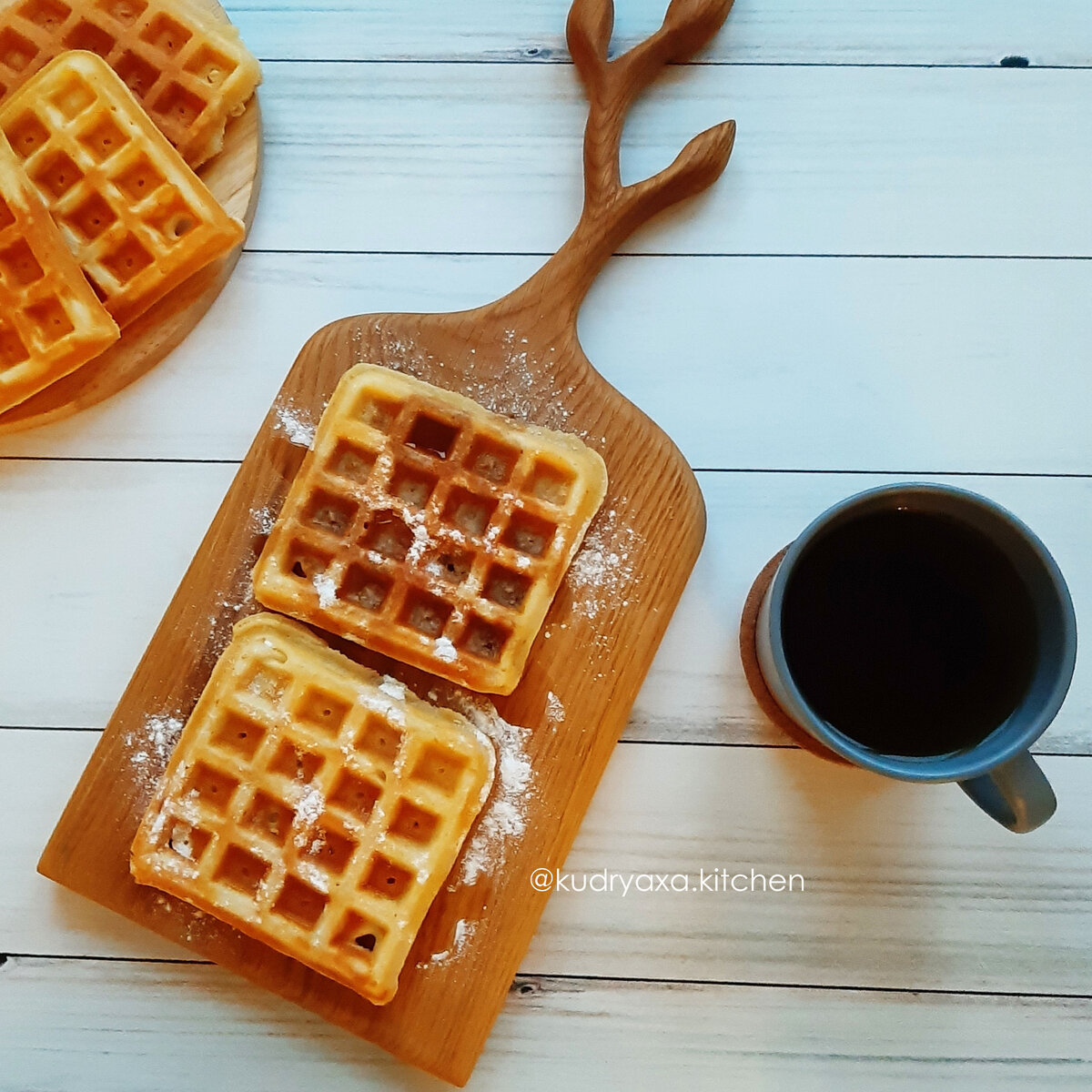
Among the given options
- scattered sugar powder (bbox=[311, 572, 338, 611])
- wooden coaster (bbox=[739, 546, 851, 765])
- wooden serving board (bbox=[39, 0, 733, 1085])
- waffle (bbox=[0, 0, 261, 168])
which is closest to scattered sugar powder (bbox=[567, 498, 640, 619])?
wooden serving board (bbox=[39, 0, 733, 1085])

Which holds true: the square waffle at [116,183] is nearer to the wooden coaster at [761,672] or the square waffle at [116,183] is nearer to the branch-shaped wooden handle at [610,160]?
the branch-shaped wooden handle at [610,160]

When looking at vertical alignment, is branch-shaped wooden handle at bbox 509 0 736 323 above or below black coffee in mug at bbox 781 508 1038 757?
above

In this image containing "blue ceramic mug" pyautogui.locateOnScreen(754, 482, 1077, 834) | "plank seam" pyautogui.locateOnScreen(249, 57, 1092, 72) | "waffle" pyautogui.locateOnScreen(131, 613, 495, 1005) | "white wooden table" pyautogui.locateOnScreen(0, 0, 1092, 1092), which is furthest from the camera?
"plank seam" pyautogui.locateOnScreen(249, 57, 1092, 72)

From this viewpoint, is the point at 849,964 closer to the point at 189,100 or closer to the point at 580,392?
the point at 580,392

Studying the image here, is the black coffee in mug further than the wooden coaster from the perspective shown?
No

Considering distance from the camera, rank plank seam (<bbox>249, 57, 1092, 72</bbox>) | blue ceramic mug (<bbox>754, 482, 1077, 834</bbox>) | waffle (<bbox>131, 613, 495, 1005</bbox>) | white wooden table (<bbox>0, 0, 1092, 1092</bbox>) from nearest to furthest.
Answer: blue ceramic mug (<bbox>754, 482, 1077, 834</bbox>) → waffle (<bbox>131, 613, 495, 1005</bbox>) → white wooden table (<bbox>0, 0, 1092, 1092</bbox>) → plank seam (<bbox>249, 57, 1092, 72</bbox>)

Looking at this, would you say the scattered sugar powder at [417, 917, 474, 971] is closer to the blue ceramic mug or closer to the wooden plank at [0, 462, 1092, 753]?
the wooden plank at [0, 462, 1092, 753]

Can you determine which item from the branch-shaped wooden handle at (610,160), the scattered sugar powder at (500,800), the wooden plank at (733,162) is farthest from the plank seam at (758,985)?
the wooden plank at (733,162)
